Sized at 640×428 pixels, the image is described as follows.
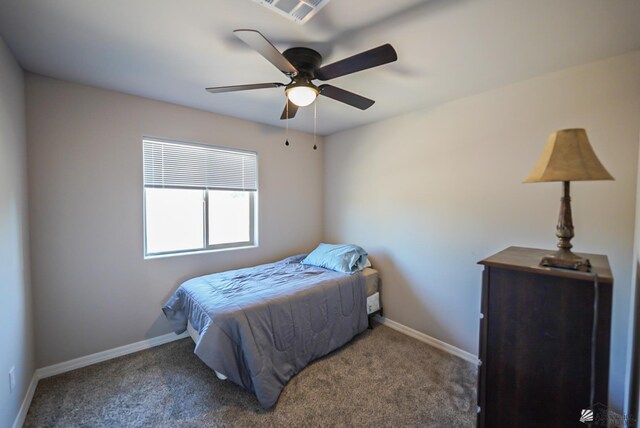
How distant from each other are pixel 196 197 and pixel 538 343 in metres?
3.06

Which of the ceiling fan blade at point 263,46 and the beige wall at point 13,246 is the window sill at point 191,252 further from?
the ceiling fan blade at point 263,46

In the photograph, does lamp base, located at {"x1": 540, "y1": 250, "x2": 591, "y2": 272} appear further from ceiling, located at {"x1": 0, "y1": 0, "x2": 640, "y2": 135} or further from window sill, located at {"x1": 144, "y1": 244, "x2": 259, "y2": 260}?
window sill, located at {"x1": 144, "y1": 244, "x2": 259, "y2": 260}

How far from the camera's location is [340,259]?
9.89 feet

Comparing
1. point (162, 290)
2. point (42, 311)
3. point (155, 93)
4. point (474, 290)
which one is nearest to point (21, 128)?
point (155, 93)

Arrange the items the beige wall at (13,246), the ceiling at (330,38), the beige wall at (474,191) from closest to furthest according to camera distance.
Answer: the ceiling at (330,38)
the beige wall at (13,246)
the beige wall at (474,191)

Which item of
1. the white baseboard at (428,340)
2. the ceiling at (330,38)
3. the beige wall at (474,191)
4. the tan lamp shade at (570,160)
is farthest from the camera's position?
the white baseboard at (428,340)

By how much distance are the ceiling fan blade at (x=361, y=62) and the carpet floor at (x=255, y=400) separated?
7.34ft

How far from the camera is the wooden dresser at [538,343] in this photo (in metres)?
1.12

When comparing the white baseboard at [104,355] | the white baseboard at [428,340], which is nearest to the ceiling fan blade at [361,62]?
the white baseboard at [428,340]

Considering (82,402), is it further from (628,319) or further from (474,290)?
(628,319)

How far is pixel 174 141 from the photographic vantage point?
2.76 metres

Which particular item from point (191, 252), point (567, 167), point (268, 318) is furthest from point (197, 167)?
point (567, 167)

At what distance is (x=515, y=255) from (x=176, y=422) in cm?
237

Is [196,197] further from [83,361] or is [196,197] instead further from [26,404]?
[26,404]
